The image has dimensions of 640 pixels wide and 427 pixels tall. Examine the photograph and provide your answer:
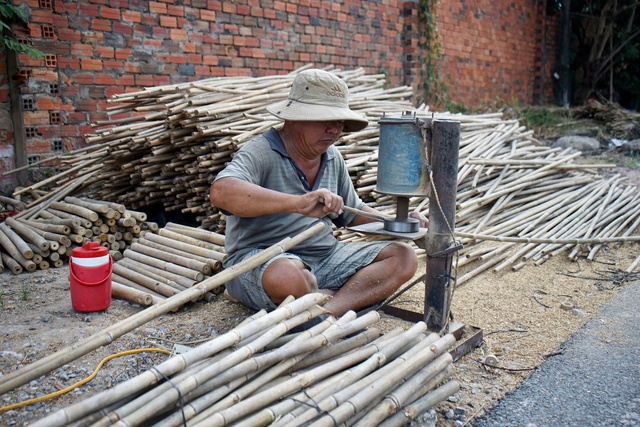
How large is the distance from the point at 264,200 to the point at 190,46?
4945mm

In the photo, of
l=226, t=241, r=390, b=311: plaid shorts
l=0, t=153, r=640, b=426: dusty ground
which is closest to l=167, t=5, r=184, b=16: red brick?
l=0, t=153, r=640, b=426: dusty ground

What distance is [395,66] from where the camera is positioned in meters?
10.2

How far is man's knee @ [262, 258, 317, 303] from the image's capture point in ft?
9.88

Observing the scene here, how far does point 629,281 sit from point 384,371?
3.13 m

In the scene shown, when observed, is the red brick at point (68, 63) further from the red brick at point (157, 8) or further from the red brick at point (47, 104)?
the red brick at point (157, 8)

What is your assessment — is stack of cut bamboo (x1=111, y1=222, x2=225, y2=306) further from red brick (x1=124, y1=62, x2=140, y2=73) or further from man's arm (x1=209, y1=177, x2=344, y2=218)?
red brick (x1=124, y1=62, x2=140, y2=73)

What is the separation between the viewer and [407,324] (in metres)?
3.59

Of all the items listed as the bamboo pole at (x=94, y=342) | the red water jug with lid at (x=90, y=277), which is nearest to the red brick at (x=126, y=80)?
the red water jug with lid at (x=90, y=277)

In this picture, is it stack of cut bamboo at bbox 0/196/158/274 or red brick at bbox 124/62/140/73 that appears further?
red brick at bbox 124/62/140/73

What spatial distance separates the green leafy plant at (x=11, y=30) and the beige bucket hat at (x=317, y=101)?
3.56 meters

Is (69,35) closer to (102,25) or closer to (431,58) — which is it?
(102,25)

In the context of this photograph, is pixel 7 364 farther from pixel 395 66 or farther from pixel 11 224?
pixel 395 66

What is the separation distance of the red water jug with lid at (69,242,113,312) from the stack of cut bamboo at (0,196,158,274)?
4.00 feet

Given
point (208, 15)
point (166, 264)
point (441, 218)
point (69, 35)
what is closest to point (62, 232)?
point (166, 264)
